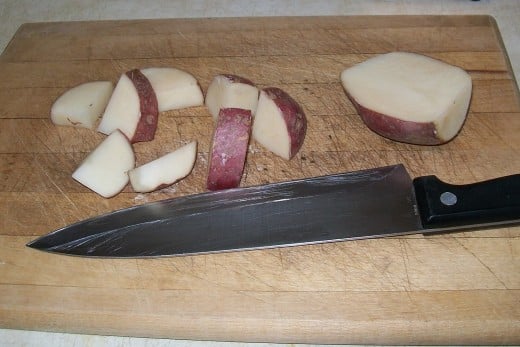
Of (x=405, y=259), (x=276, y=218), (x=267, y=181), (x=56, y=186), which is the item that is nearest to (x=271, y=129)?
(x=267, y=181)

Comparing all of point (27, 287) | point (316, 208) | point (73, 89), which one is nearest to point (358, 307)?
point (316, 208)

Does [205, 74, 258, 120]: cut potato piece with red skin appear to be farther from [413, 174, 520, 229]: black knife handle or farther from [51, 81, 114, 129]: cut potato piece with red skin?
[413, 174, 520, 229]: black knife handle

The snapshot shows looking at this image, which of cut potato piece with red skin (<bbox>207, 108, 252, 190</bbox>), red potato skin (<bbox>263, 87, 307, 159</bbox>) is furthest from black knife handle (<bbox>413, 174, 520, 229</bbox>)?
cut potato piece with red skin (<bbox>207, 108, 252, 190</bbox>)

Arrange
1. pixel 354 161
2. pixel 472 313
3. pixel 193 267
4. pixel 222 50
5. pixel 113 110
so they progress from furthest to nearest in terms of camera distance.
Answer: pixel 222 50 → pixel 113 110 → pixel 354 161 → pixel 193 267 → pixel 472 313

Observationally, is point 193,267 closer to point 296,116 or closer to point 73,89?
point 296,116

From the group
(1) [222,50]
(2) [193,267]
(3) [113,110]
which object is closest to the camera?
(2) [193,267]

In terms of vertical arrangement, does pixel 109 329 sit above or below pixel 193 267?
below

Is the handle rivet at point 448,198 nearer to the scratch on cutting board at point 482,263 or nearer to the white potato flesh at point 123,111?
the scratch on cutting board at point 482,263
